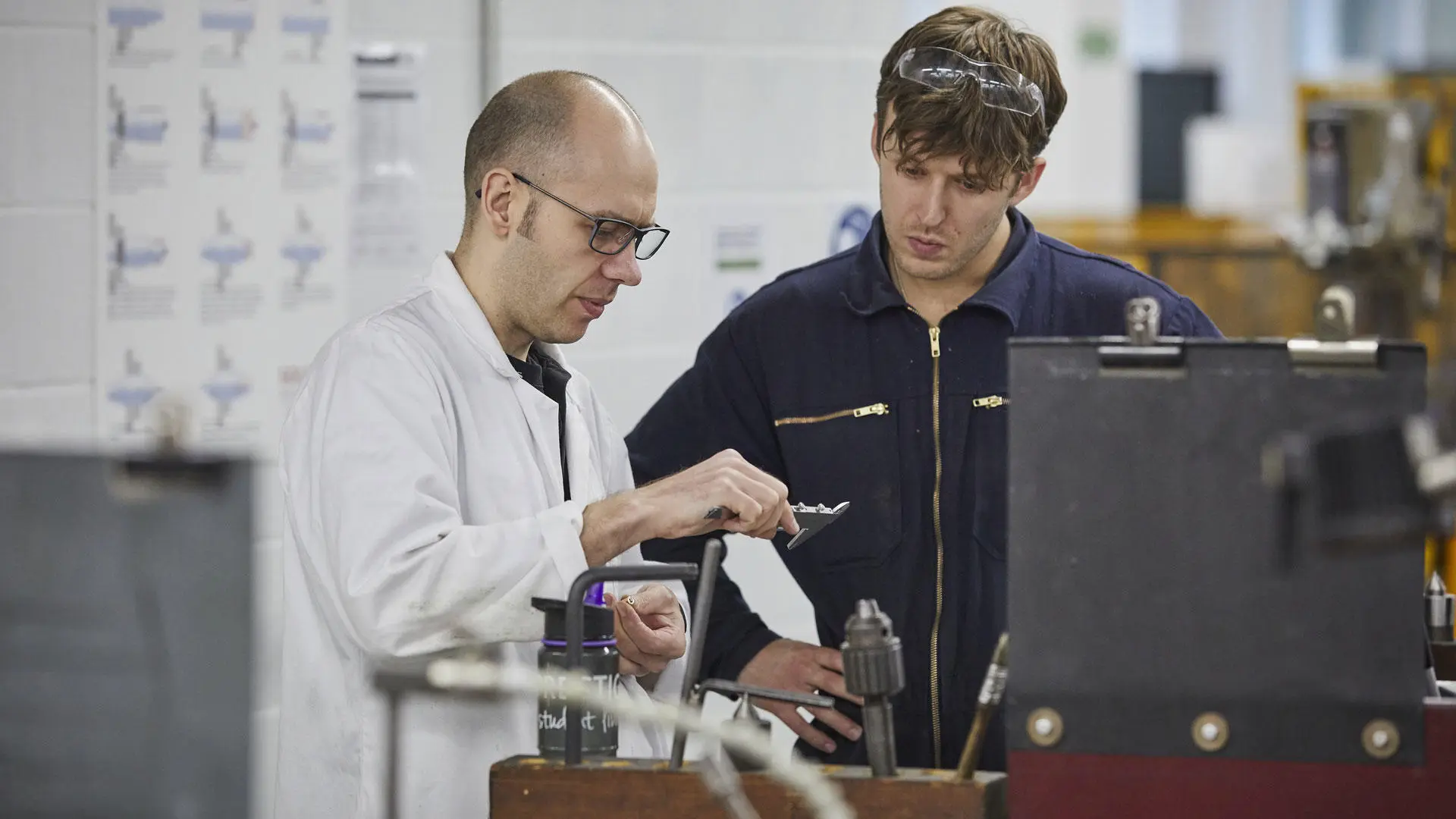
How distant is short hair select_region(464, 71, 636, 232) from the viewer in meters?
1.78

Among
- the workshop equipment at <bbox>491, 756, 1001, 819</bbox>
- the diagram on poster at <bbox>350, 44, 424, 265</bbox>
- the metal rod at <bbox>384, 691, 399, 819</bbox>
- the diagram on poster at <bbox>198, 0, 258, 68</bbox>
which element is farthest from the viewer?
the diagram on poster at <bbox>350, 44, 424, 265</bbox>

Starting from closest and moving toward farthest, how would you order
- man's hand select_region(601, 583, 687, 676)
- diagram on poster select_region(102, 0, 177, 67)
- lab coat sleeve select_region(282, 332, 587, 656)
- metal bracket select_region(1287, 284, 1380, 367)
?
metal bracket select_region(1287, 284, 1380, 367) → lab coat sleeve select_region(282, 332, 587, 656) → man's hand select_region(601, 583, 687, 676) → diagram on poster select_region(102, 0, 177, 67)

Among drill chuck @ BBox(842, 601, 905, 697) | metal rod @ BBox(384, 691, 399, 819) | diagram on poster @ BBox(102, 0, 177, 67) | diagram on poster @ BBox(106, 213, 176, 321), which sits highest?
diagram on poster @ BBox(102, 0, 177, 67)

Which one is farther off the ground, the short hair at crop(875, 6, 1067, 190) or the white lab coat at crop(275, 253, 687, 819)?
the short hair at crop(875, 6, 1067, 190)

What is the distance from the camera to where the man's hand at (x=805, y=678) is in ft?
6.16

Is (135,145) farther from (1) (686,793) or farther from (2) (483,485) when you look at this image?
(1) (686,793)

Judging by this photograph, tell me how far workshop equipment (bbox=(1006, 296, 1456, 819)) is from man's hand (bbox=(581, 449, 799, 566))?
356 mm

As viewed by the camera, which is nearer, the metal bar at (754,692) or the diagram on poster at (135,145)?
the metal bar at (754,692)

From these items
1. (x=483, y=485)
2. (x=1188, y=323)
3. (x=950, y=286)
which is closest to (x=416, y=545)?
(x=483, y=485)

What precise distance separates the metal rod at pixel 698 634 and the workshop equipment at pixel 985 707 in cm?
22

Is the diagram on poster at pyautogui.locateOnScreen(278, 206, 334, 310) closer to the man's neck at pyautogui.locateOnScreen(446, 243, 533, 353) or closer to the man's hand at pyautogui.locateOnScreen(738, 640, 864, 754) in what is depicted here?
the man's neck at pyautogui.locateOnScreen(446, 243, 533, 353)

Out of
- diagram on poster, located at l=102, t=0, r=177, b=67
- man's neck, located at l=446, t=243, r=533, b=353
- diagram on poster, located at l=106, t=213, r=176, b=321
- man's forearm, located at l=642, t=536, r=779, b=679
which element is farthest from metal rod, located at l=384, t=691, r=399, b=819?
diagram on poster, located at l=102, t=0, r=177, b=67

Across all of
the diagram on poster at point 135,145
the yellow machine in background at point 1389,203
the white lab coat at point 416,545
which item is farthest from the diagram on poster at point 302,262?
the yellow machine in background at point 1389,203

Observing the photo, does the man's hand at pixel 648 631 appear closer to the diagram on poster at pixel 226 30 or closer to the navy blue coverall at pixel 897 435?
the navy blue coverall at pixel 897 435
